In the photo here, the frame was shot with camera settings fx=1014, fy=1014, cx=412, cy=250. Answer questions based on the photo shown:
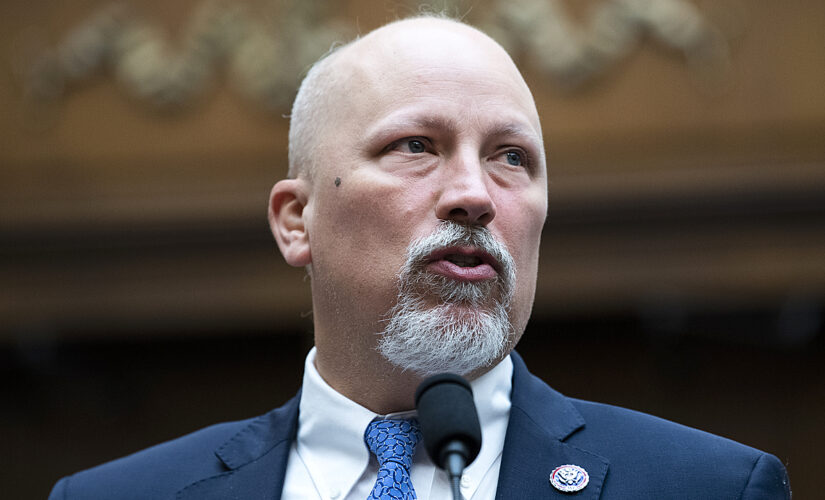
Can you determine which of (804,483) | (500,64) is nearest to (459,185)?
(500,64)

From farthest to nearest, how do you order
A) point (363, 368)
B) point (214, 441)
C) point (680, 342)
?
point (680, 342)
point (214, 441)
point (363, 368)

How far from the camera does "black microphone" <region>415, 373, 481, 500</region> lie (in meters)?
1.65

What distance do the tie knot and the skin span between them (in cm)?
6

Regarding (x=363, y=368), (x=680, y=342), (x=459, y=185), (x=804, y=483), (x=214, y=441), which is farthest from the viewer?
(x=680, y=342)

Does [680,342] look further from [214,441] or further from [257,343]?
[214,441]

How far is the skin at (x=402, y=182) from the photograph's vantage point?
2.23m

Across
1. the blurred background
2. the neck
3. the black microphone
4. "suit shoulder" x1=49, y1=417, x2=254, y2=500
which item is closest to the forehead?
the neck

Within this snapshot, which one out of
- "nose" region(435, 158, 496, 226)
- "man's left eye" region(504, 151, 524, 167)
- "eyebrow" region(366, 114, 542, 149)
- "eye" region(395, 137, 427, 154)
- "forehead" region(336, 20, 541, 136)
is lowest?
"nose" region(435, 158, 496, 226)

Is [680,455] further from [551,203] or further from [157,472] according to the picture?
[551,203]

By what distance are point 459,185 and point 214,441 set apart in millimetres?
974

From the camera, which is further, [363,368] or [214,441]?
[214,441]

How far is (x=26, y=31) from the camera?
6926 millimetres

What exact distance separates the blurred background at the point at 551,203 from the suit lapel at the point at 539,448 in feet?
13.7

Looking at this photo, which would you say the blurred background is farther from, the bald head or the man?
the man
